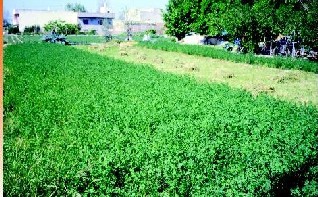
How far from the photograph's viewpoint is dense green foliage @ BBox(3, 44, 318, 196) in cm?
513

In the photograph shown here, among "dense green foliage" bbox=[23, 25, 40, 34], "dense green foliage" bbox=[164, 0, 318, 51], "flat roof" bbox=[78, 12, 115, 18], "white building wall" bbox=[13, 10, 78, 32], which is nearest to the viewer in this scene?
"dense green foliage" bbox=[164, 0, 318, 51]

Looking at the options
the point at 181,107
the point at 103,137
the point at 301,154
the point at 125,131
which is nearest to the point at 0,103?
the point at 103,137

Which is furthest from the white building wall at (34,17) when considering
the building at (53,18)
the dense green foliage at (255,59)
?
the dense green foliage at (255,59)

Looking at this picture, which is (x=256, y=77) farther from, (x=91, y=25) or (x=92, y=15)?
(x=91, y=25)

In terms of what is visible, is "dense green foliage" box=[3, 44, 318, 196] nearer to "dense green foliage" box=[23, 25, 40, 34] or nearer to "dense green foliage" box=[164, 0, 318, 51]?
"dense green foliage" box=[164, 0, 318, 51]

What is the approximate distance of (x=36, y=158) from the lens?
237 inches

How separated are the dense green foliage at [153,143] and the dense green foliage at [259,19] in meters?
13.9

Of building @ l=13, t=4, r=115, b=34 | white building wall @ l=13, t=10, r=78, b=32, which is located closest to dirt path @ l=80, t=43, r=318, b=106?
building @ l=13, t=4, r=115, b=34

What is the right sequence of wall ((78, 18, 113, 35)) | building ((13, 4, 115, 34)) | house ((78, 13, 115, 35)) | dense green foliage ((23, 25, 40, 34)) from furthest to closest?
wall ((78, 18, 113, 35)) < house ((78, 13, 115, 35)) < building ((13, 4, 115, 34)) < dense green foliage ((23, 25, 40, 34))

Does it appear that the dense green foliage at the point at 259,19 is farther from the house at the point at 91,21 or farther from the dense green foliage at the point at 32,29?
the house at the point at 91,21

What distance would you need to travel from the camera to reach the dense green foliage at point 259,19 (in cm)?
2287

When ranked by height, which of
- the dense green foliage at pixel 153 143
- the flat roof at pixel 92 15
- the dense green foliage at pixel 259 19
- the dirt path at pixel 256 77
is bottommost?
the dense green foliage at pixel 153 143

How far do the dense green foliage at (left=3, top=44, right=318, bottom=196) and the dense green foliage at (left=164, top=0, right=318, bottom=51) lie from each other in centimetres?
1389

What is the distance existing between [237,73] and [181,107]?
1025cm
